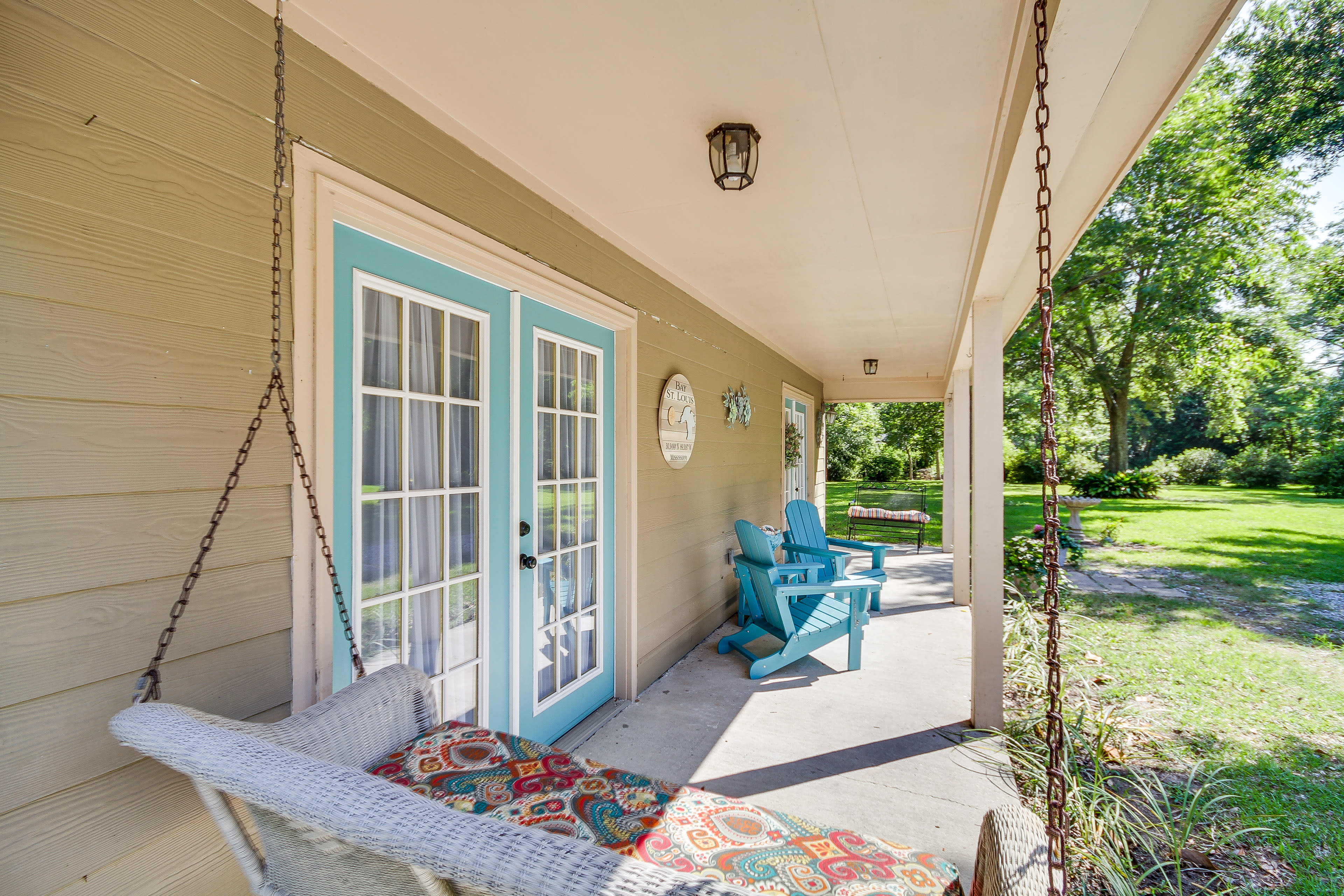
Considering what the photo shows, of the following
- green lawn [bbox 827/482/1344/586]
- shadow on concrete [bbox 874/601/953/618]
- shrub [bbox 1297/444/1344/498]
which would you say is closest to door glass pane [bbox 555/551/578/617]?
shadow on concrete [bbox 874/601/953/618]

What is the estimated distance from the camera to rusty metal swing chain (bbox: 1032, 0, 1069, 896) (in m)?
0.90

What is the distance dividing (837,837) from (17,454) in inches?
63.0

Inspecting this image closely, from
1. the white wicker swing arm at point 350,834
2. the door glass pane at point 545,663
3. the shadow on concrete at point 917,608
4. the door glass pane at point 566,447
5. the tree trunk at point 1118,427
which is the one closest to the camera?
the white wicker swing arm at point 350,834

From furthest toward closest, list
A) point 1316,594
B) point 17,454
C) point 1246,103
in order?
point 1246,103 < point 1316,594 < point 17,454

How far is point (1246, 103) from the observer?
26.8ft

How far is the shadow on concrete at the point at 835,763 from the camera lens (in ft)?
7.59

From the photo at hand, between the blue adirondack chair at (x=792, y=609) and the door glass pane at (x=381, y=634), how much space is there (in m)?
2.23

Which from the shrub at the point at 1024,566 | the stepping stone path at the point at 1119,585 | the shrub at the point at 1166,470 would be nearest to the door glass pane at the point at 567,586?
the shrub at the point at 1024,566

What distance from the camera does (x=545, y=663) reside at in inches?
98.2

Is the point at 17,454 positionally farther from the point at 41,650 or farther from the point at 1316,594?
the point at 1316,594

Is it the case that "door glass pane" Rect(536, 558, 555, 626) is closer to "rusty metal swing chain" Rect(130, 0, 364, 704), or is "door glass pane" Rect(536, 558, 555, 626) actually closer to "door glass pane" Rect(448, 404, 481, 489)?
"door glass pane" Rect(448, 404, 481, 489)

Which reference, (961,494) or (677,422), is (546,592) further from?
(961,494)

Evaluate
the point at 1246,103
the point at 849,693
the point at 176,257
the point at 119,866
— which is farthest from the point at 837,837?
the point at 1246,103

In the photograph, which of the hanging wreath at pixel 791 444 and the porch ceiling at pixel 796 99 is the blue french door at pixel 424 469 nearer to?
the porch ceiling at pixel 796 99
